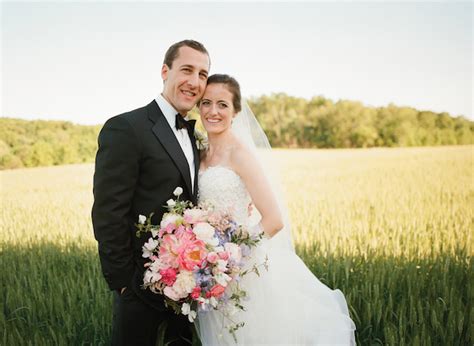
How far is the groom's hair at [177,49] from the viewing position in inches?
113

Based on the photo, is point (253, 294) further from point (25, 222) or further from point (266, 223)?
point (25, 222)

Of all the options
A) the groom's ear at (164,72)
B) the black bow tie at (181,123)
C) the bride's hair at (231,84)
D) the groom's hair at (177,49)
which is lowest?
the black bow tie at (181,123)

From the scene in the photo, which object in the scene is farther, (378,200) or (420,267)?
(378,200)

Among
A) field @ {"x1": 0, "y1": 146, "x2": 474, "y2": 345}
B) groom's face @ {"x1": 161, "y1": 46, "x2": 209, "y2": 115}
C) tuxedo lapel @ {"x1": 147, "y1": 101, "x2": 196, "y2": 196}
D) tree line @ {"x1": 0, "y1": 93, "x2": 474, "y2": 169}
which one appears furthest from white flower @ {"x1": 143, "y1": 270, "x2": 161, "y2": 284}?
tree line @ {"x1": 0, "y1": 93, "x2": 474, "y2": 169}

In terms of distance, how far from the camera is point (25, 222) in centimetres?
792

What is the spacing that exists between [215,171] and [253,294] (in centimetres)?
90

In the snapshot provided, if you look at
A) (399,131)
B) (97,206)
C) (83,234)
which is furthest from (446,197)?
(399,131)

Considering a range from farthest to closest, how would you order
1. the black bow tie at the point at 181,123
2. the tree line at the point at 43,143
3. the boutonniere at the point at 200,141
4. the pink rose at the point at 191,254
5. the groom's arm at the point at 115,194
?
the tree line at the point at 43,143, the boutonniere at the point at 200,141, the black bow tie at the point at 181,123, the groom's arm at the point at 115,194, the pink rose at the point at 191,254

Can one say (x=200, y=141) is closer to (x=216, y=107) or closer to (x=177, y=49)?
(x=216, y=107)

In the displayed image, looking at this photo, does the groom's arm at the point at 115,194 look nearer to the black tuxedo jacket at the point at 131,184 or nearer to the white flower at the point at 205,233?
the black tuxedo jacket at the point at 131,184

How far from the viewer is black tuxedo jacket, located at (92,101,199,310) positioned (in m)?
2.52

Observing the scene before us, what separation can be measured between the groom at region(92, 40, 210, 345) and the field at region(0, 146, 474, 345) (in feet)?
2.82

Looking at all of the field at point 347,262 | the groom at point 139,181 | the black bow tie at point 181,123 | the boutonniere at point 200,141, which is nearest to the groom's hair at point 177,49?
the groom at point 139,181

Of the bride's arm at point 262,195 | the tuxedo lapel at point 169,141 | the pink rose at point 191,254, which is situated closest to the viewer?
the pink rose at point 191,254
